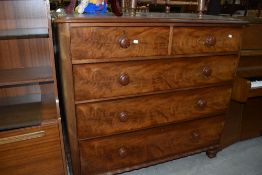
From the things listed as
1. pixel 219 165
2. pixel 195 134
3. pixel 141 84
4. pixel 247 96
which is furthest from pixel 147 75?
pixel 219 165

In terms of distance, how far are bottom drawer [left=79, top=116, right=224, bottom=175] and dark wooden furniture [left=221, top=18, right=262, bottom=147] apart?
28 cm

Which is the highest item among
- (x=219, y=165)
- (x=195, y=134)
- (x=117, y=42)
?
(x=117, y=42)

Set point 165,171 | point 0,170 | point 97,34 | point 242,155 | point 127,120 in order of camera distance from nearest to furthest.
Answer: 1. point 97,34
2. point 0,170
3. point 127,120
4. point 165,171
5. point 242,155

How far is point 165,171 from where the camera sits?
5.52 ft

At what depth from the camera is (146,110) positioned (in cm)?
139

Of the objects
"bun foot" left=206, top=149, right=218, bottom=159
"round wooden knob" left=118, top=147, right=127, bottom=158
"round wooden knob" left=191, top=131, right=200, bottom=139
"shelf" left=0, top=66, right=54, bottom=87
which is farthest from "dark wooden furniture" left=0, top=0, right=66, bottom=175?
"bun foot" left=206, top=149, right=218, bottom=159

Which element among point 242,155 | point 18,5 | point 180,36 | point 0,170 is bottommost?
point 242,155

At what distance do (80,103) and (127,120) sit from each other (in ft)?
1.04

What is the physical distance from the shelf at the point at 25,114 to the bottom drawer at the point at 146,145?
0.91ft

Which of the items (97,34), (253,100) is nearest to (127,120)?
(97,34)

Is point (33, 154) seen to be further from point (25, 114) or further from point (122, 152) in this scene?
point (122, 152)

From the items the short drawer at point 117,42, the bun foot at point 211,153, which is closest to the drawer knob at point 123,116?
the short drawer at point 117,42

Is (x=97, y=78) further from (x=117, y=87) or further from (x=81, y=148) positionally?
(x=81, y=148)

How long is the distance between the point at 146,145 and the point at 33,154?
2.28 ft
